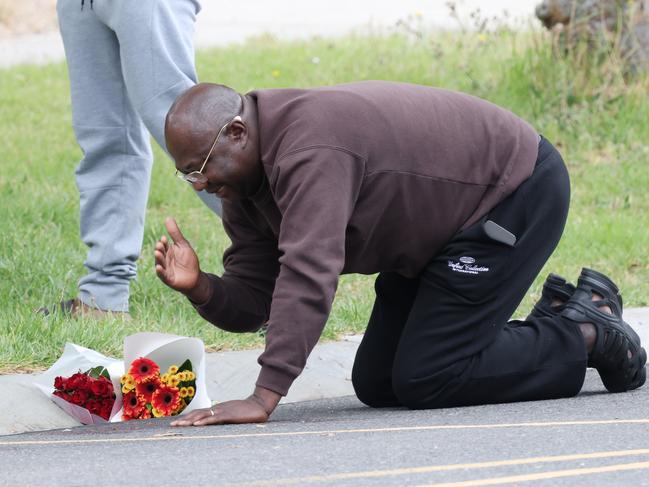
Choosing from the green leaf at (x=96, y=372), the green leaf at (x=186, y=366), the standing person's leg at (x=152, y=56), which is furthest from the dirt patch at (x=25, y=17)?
→ the green leaf at (x=186, y=366)

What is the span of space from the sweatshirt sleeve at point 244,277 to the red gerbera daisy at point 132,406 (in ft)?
1.17

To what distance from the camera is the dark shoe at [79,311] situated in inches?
206

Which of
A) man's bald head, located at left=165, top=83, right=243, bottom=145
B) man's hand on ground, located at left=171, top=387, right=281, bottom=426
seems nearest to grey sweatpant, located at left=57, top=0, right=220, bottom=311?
man's bald head, located at left=165, top=83, right=243, bottom=145

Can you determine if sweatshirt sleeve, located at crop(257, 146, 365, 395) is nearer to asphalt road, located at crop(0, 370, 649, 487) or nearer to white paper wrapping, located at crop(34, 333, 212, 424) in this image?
asphalt road, located at crop(0, 370, 649, 487)

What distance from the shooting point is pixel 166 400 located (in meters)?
4.25

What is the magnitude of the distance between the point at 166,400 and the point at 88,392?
10.4 inches

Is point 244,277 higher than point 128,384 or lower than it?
higher

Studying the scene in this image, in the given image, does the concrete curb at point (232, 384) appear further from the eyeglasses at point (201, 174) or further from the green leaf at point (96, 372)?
the eyeglasses at point (201, 174)

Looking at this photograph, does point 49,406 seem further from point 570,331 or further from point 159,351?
point 570,331

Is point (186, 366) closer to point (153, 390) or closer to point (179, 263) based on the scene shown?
point (153, 390)

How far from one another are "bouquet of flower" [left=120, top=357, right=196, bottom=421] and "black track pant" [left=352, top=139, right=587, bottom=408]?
697mm

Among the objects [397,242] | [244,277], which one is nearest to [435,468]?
[397,242]

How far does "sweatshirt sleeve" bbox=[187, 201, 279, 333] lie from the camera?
A: 4156mm

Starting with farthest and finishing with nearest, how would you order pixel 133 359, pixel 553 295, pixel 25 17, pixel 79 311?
pixel 25 17
pixel 79 311
pixel 553 295
pixel 133 359
